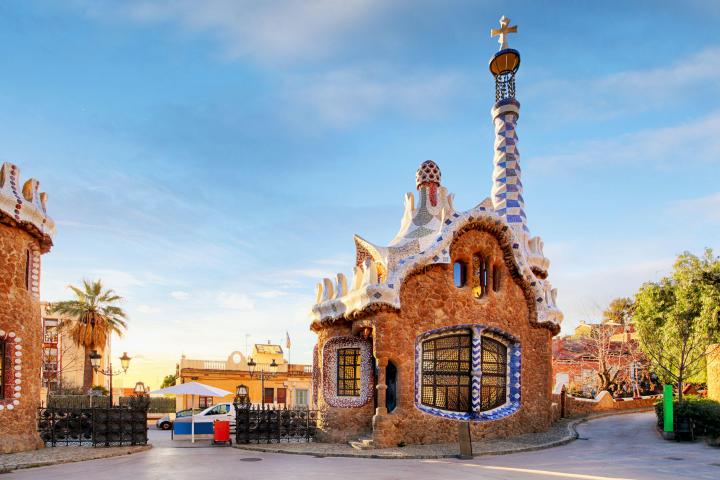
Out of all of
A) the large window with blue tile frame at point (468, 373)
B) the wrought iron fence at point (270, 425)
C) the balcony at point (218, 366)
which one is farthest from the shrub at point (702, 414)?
the balcony at point (218, 366)

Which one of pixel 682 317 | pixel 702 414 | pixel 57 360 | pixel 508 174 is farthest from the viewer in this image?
pixel 57 360

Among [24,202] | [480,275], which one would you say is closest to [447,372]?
[480,275]

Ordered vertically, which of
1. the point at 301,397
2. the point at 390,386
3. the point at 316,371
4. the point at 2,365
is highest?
the point at 2,365

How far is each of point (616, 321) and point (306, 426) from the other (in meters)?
40.2

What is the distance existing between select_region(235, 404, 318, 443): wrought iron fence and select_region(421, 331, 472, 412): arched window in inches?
164

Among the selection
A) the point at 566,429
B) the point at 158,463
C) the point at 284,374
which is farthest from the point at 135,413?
the point at 284,374

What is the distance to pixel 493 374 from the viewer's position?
18.3 m

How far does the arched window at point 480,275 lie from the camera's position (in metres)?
18.7

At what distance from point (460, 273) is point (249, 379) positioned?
1007 inches

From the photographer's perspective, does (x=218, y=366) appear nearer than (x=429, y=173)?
No

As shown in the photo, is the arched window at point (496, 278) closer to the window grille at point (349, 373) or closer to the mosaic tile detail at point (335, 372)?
the mosaic tile detail at point (335, 372)

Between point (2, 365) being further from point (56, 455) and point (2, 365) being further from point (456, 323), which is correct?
point (456, 323)

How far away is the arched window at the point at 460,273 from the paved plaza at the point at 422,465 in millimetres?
5026

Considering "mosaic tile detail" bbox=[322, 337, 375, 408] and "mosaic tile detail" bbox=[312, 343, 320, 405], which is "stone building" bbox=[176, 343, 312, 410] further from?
"mosaic tile detail" bbox=[322, 337, 375, 408]
